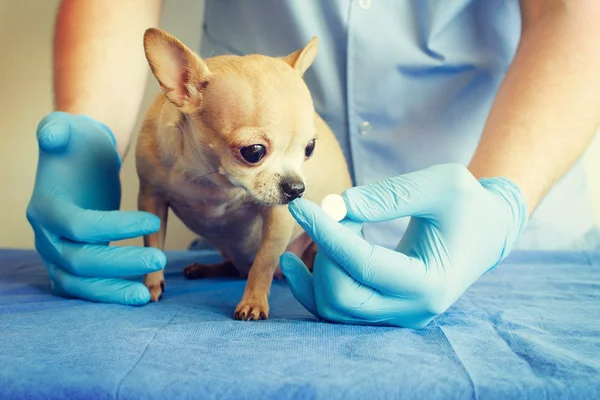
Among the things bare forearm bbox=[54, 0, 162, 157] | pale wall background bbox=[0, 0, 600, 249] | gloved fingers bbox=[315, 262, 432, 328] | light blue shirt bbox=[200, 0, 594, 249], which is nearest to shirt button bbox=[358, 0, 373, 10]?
light blue shirt bbox=[200, 0, 594, 249]

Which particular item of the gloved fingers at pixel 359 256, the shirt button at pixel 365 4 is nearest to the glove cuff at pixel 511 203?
the gloved fingers at pixel 359 256

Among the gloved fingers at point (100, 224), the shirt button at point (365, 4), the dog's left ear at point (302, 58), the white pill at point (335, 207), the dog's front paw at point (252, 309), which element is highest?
the shirt button at point (365, 4)

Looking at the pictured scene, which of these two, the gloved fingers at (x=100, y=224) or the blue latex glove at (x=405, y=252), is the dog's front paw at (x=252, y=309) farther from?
the gloved fingers at (x=100, y=224)

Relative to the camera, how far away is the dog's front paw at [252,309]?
3.46 feet

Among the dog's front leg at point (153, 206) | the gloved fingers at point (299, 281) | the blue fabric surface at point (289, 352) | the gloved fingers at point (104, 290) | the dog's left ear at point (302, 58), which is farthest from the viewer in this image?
the dog's front leg at point (153, 206)

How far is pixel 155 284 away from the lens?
4.05ft

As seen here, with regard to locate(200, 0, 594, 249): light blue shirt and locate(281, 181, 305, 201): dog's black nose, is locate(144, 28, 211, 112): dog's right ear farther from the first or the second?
locate(200, 0, 594, 249): light blue shirt

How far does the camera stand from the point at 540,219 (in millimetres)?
1746

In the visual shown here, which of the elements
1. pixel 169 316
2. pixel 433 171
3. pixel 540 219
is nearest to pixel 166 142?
pixel 169 316

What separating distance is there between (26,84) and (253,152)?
58.1 inches

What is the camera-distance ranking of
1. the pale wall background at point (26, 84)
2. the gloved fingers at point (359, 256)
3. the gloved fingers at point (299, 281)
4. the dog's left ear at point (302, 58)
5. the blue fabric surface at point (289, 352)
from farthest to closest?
the pale wall background at point (26, 84), the dog's left ear at point (302, 58), the gloved fingers at point (299, 281), the gloved fingers at point (359, 256), the blue fabric surface at point (289, 352)

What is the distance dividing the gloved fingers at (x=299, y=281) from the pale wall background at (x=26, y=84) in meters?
1.39

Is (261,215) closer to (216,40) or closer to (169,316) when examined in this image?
(169,316)

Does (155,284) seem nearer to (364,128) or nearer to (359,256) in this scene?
(359,256)
